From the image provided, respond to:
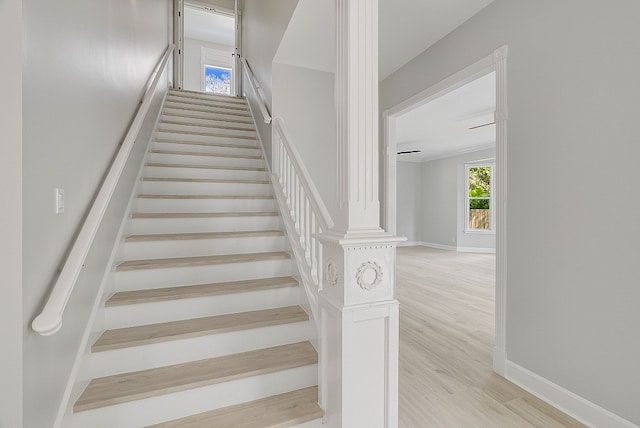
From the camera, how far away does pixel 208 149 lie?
339 centimetres

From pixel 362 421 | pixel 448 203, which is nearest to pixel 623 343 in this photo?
pixel 362 421

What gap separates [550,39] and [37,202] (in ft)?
8.91

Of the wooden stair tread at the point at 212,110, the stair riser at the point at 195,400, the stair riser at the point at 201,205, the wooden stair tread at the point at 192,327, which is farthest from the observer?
the wooden stair tread at the point at 212,110

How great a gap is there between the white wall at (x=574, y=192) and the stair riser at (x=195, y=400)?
1.47 m

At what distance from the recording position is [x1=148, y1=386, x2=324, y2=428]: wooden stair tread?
4.63ft

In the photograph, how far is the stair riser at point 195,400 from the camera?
1350 millimetres

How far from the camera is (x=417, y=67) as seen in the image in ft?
9.27

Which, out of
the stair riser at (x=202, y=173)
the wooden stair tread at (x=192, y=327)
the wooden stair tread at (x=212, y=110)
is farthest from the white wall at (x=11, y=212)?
the wooden stair tread at (x=212, y=110)

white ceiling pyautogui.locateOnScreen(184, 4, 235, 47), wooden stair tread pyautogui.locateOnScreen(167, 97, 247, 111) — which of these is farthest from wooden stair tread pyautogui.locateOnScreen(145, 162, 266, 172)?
white ceiling pyautogui.locateOnScreen(184, 4, 235, 47)

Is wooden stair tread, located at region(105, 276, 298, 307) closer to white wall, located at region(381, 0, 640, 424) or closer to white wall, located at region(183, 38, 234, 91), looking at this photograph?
white wall, located at region(381, 0, 640, 424)

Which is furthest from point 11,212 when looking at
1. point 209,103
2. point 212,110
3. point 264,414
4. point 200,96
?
point 200,96

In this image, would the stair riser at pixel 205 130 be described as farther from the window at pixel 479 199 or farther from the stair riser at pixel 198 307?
the window at pixel 479 199

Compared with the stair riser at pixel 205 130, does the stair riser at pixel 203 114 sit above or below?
above

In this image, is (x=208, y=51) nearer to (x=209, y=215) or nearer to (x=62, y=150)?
(x=209, y=215)
